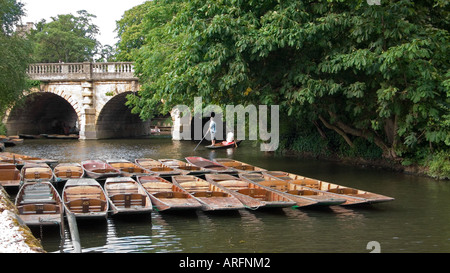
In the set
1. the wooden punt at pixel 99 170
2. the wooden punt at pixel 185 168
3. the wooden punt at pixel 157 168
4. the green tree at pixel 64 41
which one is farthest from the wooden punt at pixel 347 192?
the green tree at pixel 64 41

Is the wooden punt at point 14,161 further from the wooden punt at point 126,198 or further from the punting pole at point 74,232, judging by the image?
the punting pole at point 74,232

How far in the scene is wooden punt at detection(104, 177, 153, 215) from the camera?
9102 millimetres

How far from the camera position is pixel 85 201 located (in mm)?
9273

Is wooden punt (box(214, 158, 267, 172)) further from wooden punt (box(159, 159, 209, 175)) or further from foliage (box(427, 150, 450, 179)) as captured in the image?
foliage (box(427, 150, 450, 179))

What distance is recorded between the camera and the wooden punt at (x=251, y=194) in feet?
32.2

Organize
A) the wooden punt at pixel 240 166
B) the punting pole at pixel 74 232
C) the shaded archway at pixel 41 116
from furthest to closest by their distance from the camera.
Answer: the shaded archway at pixel 41 116, the wooden punt at pixel 240 166, the punting pole at pixel 74 232

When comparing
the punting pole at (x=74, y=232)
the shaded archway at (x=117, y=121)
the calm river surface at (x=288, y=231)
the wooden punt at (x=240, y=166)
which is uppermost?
the shaded archway at (x=117, y=121)

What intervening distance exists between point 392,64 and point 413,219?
4665mm

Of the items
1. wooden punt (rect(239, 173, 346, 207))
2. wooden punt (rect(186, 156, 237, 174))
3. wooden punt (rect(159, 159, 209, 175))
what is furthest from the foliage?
wooden punt (rect(159, 159, 209, 175))

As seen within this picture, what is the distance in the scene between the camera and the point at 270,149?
22781mm

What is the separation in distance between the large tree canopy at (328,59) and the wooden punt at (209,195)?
3.10 metres

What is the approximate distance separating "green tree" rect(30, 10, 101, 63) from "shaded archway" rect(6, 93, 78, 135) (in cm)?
467

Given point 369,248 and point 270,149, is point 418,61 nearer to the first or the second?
point 369,248

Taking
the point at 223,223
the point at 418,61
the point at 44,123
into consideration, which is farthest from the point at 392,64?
the point at 44,123
